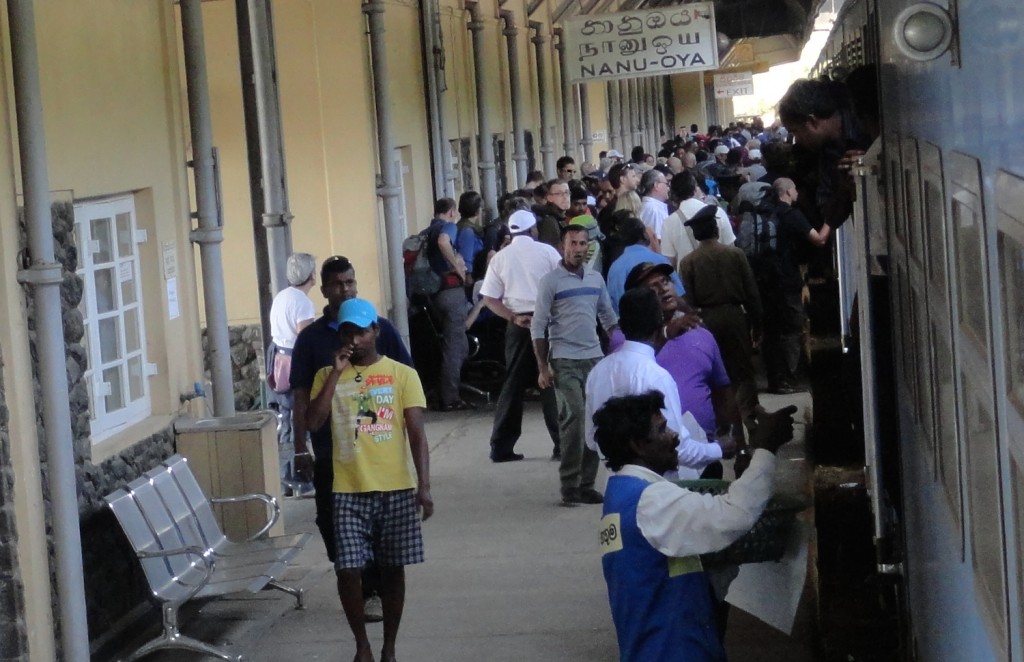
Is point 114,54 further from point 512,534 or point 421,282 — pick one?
point 421,282

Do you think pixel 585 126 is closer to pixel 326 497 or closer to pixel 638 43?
pixel 638 43

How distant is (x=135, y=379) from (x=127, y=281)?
0.51 m

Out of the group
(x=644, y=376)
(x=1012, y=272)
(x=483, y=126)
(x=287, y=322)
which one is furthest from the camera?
(x=483, y=126)

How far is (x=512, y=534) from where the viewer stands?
9.16m

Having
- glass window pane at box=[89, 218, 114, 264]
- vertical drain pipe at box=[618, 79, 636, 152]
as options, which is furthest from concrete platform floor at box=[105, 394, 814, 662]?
vertical drain pipe at box=[618, 79, 636, 152]

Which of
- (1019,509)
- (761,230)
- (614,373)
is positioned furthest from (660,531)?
(761,230)

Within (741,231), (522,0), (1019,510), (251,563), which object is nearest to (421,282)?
(741,231)

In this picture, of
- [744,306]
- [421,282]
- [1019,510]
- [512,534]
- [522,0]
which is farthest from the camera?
[522,0]

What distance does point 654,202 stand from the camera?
43.4 feet

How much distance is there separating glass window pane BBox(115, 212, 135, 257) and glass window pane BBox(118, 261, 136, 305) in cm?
6

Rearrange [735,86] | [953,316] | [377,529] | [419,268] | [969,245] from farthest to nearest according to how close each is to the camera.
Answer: [735,86] → [419,268] → [377,529] → [953,316] → [969,245]

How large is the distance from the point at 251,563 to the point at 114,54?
2.58 m

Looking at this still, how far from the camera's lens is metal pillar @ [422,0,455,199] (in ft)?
50.6

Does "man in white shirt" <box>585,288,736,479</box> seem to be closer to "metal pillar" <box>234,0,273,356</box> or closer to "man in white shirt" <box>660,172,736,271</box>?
"metal pillar" <box>234,0,273,356</box>
